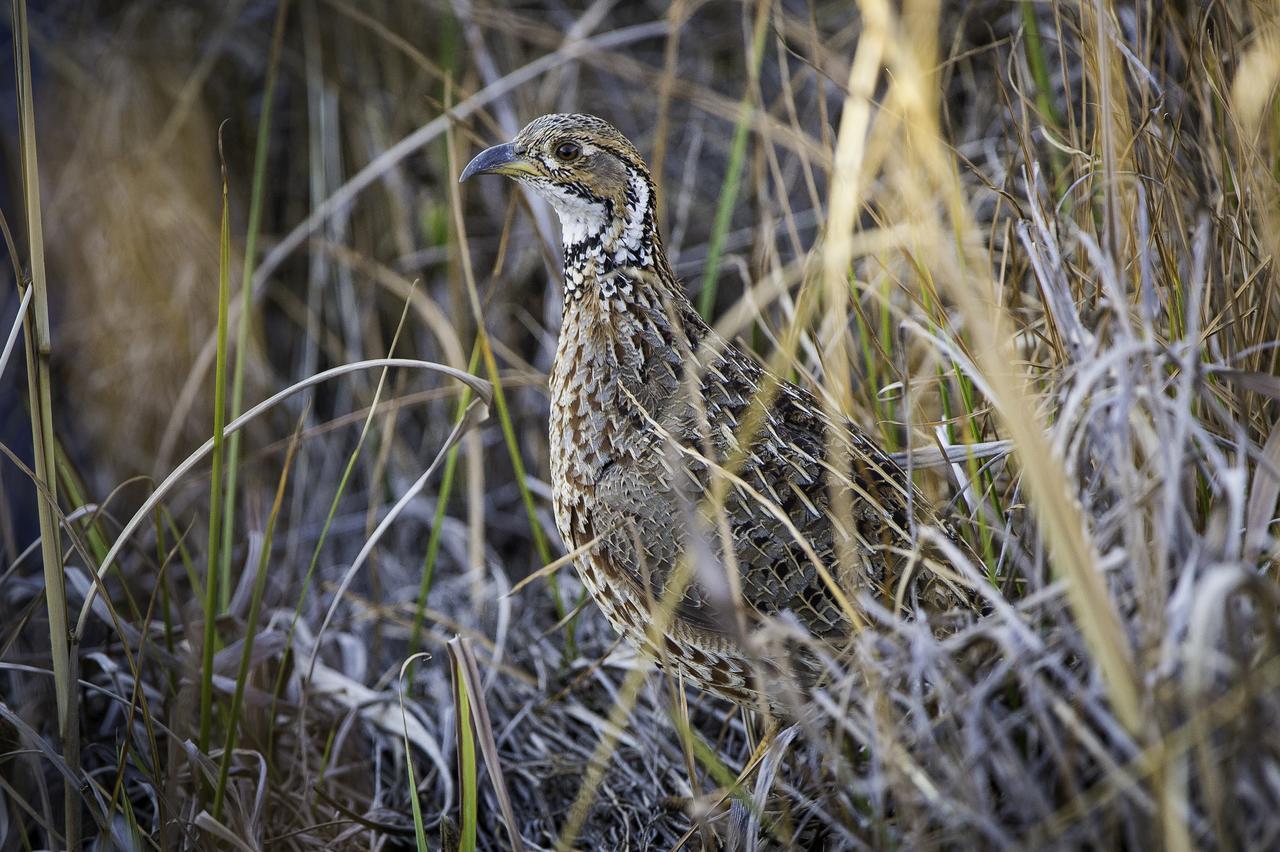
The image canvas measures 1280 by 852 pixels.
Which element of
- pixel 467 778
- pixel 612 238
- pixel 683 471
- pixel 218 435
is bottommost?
pixel 467 778

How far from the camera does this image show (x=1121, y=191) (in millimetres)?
2020

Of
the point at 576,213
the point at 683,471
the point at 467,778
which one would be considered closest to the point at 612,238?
the point at 576,213

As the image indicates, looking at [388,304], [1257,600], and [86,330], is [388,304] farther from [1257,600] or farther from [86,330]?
[1257,600]

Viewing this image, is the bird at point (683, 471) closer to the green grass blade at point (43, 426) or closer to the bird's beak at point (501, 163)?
the bird's beak at point (501, 163)

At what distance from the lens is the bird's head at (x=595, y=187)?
91.4 inches

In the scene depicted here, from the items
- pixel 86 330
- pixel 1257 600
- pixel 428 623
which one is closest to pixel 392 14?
pixel 86 330

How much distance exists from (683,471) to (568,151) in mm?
810

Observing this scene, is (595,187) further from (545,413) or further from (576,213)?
(545,413)

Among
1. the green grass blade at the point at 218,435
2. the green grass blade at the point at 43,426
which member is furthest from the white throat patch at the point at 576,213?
the green grass blade at the point at 43,426

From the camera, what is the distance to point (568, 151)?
2.36 meters

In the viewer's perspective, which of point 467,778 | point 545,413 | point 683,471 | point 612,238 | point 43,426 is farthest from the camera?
point 545,413

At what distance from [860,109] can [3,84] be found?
399cm

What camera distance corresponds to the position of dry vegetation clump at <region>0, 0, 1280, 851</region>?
1.43 metres

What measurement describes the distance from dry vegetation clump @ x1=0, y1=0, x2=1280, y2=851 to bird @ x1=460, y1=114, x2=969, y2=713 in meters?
0.12
